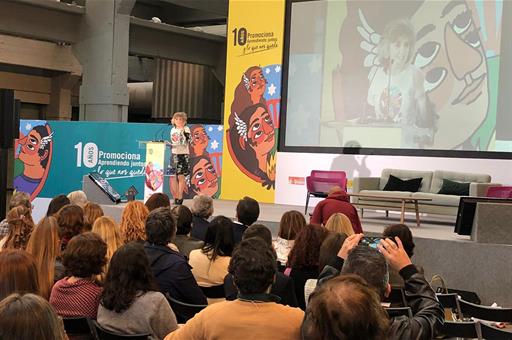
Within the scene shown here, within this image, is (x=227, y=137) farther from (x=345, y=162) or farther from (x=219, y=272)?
(x=219, y=272)

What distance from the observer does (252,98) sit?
12.8 meters

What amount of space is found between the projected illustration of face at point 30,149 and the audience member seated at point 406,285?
1104cm

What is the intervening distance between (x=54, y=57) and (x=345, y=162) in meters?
7.94

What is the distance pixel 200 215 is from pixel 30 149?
768cm

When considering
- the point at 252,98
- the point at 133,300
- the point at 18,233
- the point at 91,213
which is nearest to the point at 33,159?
the point at 252,98

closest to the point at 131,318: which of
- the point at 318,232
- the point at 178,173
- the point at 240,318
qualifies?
the point at 240,318

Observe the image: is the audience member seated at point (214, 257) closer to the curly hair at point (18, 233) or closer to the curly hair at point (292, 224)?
the curly hair at point (292, 224)

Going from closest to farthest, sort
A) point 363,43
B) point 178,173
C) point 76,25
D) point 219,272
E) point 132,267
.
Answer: point 132,267
point 219,272
point 178,173
point 363,43
point 76,25

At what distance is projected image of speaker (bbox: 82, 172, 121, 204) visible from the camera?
1019cm

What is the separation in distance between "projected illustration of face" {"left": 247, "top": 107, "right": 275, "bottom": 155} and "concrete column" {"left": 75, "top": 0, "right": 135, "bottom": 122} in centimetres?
342

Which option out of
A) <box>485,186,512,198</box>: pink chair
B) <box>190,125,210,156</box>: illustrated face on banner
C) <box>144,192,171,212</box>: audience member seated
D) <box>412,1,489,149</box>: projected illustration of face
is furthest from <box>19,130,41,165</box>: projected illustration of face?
<box>485,186,512,198</box>: pink chair

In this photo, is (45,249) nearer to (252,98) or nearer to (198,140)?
(252,98)

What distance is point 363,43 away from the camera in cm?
1164

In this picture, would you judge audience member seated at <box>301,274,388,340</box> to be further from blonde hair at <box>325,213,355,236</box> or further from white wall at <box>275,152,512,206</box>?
white wall at <box>275,152,512,206</box>
